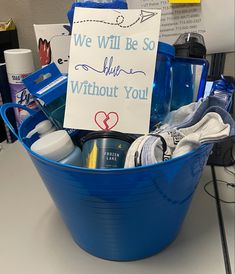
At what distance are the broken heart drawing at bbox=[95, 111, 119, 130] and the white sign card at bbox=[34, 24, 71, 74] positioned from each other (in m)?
0.28

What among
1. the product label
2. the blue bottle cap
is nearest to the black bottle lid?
the blue bottle cap

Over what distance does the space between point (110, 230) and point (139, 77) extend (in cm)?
23

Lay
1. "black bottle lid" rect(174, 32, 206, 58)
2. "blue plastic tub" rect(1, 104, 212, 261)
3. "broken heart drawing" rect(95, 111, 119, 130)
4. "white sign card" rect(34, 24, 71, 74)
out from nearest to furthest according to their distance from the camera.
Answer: "blue plastic tub" rect(1, 104, 212, 261) → "broken heart drawing" rect(95, 111, 119, 130) → "black bottle lid" rect(174, 32, 206, 58) → "white sign card" rect(34, 24, 71, 74)

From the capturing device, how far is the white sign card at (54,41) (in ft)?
2.35

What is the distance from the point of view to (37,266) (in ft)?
1.56

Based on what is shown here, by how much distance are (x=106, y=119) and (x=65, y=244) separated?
0.72 feet

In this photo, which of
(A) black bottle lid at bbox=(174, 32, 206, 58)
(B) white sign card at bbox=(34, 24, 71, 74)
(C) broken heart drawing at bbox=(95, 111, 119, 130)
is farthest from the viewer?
(B) white sign card at bbox=(34, 24, 71, 74)

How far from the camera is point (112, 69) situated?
47 centimetres

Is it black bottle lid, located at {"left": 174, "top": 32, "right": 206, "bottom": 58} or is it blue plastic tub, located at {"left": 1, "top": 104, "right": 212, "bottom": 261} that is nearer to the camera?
blue plastic tub, located at {"left": 1, "top": 104, "right": 212, "bottom": 261}

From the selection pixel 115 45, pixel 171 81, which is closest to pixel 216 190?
pixel 171 81

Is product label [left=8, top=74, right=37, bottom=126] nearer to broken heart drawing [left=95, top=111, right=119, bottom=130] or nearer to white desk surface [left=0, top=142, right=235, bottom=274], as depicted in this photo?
white desk surface [left=0, top=142, right=235, bottom=274]

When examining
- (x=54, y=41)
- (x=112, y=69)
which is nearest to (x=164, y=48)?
(x=112, y=69)

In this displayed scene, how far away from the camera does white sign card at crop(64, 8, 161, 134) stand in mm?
464

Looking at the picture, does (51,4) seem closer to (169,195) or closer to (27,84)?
(27,84)
